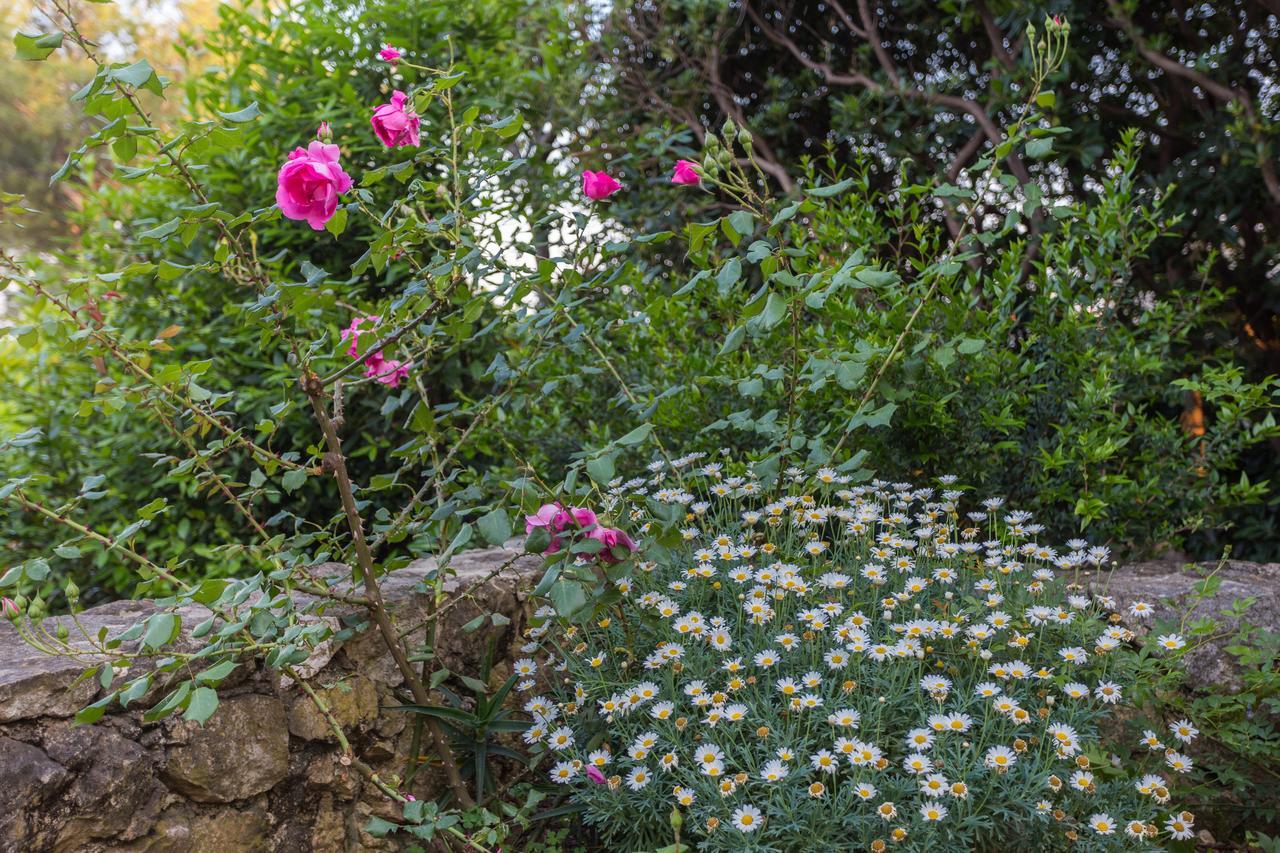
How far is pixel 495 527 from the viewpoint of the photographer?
5.16 feet

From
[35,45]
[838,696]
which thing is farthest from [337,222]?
[838,696]

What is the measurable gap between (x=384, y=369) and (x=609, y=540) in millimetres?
604

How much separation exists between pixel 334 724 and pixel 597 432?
4.41 ft

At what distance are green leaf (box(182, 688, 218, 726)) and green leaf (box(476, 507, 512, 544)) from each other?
1.54 feet

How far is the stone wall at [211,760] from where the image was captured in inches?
63.9

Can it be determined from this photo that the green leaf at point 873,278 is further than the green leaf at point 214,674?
Yes

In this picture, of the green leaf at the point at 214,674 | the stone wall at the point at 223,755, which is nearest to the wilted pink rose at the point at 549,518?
the stone wall at the point at 223,755

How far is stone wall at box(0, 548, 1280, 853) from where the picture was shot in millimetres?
1624

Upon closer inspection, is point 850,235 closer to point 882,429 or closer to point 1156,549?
point 882,429

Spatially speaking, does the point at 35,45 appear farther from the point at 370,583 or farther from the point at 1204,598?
the point at 1204,598

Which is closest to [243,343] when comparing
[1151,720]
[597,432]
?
[597,432]

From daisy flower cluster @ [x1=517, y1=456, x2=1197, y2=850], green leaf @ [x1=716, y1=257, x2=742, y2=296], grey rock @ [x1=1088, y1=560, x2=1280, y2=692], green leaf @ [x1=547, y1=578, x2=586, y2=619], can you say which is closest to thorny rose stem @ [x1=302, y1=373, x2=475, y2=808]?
daisy flower cluster @ [x1=517, y1=456, x2=1197, y2=850]

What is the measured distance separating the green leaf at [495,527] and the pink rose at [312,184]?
64 cm

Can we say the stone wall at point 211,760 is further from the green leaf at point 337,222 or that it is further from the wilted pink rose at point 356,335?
the green leaf at point 337,222
